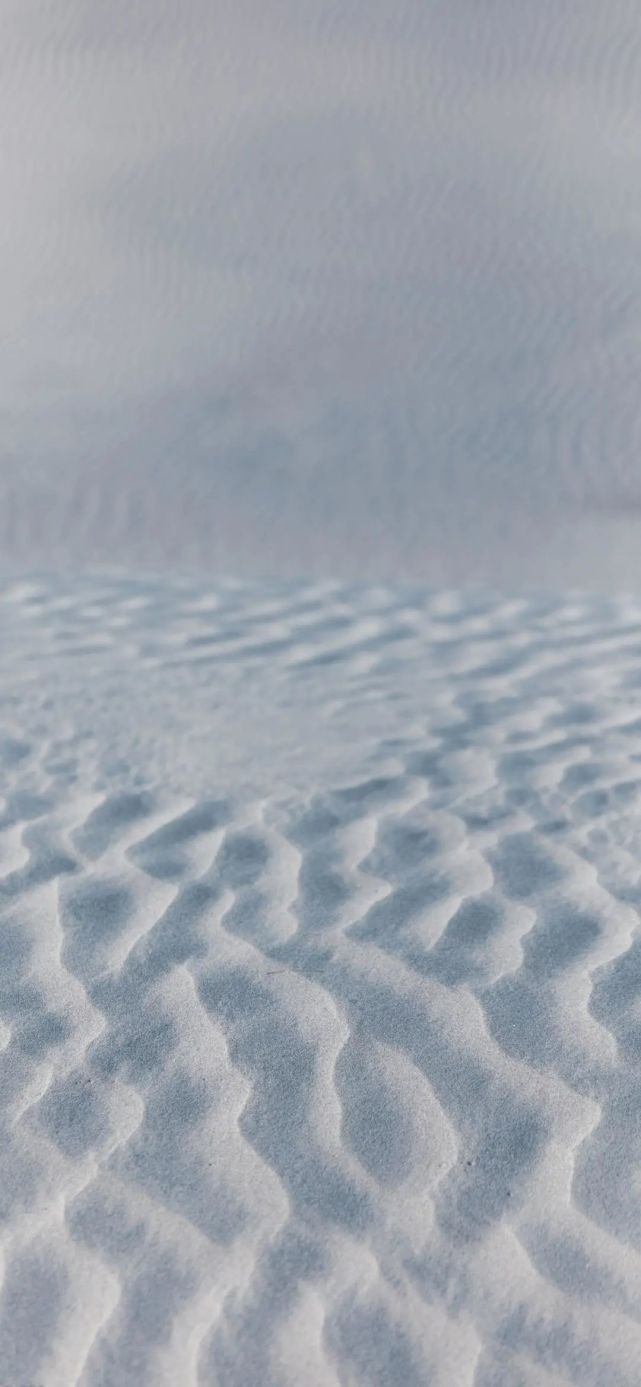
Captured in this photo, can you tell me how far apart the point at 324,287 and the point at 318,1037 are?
875 cm

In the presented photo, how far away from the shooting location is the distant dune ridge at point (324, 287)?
8156 mm

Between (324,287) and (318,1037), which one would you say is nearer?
(318,1037)

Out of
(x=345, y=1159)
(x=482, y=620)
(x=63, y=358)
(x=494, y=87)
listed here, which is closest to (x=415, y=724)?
(x=482, y=620)

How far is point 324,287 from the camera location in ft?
35.0

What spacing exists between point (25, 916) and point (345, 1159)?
39.4 inches

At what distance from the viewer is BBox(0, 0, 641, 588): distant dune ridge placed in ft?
26.8

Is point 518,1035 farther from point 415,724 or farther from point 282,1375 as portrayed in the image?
point 415,724

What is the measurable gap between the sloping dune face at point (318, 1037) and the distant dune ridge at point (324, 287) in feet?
10.5

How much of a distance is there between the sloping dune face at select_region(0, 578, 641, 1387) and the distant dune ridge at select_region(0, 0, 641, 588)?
3209mm

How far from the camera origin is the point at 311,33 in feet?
43.1

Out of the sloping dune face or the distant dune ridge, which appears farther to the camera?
the distant dune ridge

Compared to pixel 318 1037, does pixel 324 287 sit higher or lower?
higher

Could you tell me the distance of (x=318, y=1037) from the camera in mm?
2668

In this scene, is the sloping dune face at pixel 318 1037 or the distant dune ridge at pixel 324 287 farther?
the distant dune ridge at pixel 324 287
